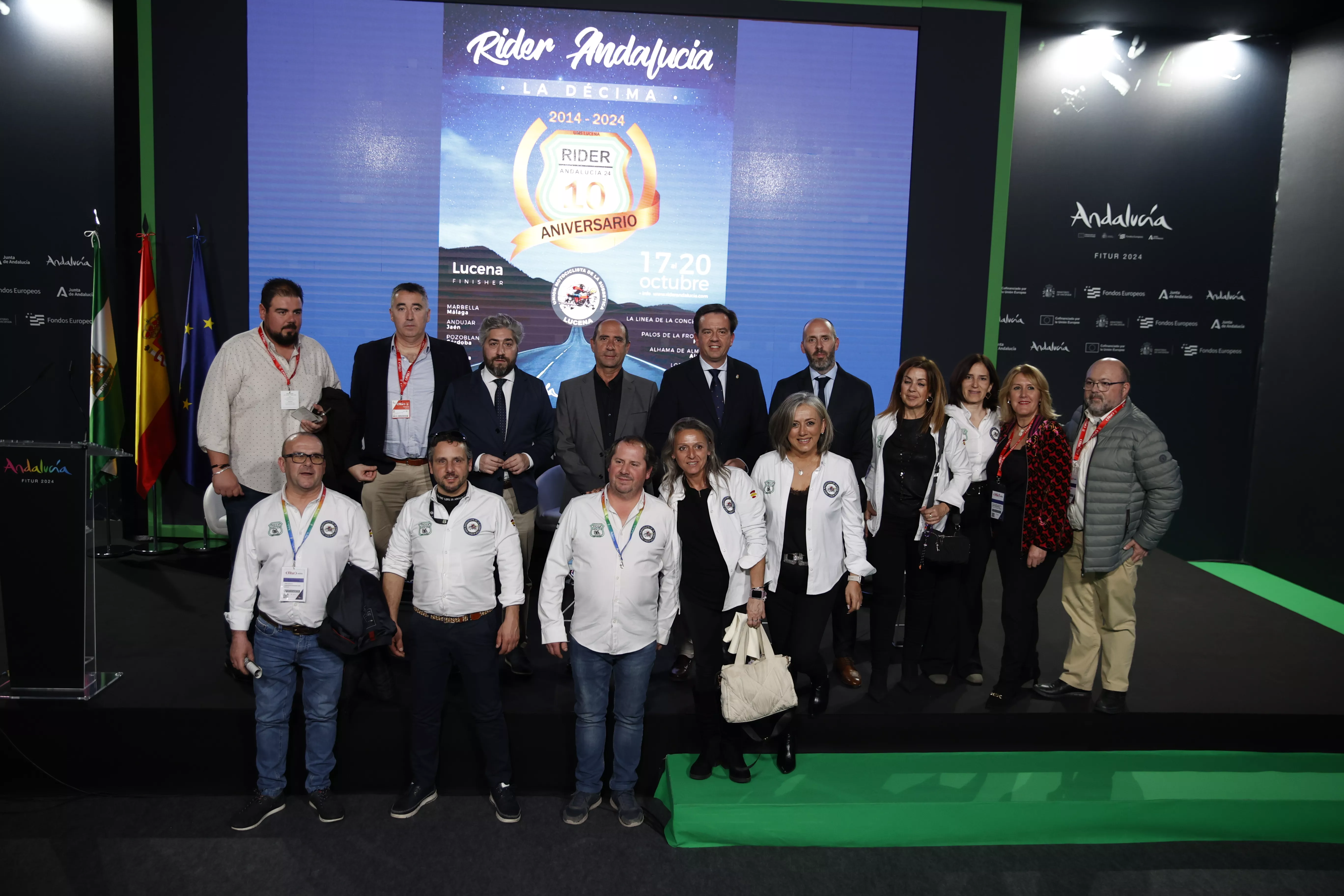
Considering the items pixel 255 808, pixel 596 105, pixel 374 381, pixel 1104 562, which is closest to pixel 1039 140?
pixel 596 105

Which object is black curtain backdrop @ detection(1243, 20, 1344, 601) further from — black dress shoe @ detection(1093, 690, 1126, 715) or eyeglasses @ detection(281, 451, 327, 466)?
eyeglasses @ detection(281, 451, 327, 466)

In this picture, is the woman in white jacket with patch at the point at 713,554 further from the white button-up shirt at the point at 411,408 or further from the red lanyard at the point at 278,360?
the red lanyard at the point at 278,360

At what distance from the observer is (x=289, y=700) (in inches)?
116

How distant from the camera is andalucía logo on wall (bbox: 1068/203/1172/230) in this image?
6.30 metres

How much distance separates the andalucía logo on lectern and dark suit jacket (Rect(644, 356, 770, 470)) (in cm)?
196

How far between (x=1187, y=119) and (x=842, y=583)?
5.21m

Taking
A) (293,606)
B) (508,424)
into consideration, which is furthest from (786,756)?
(293,606)

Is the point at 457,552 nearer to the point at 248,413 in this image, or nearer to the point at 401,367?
the point at 401,367

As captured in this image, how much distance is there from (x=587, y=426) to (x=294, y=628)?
58.3 inches

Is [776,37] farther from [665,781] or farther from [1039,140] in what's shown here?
[665,781]

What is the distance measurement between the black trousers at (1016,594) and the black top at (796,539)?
0.95m

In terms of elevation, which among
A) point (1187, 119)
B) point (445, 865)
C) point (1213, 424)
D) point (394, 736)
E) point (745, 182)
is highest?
point (1187, 119)

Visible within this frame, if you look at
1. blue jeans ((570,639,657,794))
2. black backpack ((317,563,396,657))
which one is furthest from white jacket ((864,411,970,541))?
black backpack ((317,563,396,657))

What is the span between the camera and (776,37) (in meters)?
5.41
